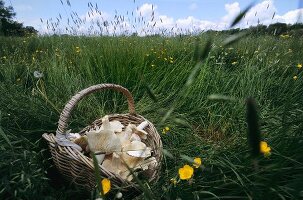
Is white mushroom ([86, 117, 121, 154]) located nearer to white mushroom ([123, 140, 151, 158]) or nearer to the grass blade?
white mushroom ([123, 140, 151, 158])

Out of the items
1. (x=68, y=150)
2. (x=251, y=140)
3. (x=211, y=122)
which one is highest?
(x=251, y=140)

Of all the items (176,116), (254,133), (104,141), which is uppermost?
(254,133)

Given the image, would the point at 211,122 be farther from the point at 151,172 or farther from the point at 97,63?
the point at 97,63

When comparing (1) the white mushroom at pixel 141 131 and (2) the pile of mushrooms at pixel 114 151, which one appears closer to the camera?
(2) the pile of mushrooms at pixel 114 151

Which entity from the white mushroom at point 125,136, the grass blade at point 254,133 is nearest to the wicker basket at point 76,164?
the white mushroom at point 125,136

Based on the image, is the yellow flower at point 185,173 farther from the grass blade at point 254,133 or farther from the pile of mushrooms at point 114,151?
the grass blade at point 254,133

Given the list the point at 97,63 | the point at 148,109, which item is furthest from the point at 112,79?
the point at 148,109

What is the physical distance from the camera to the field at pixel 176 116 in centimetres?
118

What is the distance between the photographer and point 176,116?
2207 mm

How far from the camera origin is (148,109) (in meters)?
2.24

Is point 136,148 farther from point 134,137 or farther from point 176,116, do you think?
point 176,116

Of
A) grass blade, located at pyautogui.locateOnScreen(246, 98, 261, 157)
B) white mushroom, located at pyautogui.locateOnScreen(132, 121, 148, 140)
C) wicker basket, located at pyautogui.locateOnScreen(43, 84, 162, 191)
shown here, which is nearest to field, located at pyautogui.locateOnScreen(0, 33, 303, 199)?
wicker basket, located at pyautogui.locateOnScreen(43, 84, 162, 191)

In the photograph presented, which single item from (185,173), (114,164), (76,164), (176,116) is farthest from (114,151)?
(176,116)

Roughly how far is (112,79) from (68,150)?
4.04ft
